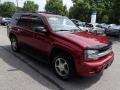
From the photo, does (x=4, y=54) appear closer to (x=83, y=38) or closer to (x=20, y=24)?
(x=20, y=24)

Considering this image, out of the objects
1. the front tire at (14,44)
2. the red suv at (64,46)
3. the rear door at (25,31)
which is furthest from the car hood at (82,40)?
the front tire at (14,44)

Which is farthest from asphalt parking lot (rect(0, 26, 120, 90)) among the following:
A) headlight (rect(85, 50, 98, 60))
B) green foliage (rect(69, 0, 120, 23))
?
green foliage (rect(69, 0, 120, 23))

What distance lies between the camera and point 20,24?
27.1ft

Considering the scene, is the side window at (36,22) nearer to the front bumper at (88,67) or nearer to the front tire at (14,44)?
the front tire at (14,44)

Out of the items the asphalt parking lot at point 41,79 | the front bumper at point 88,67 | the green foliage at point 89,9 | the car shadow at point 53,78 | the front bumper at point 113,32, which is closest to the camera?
the front bumper at point 88,67

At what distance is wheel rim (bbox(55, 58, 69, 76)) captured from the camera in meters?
5.62

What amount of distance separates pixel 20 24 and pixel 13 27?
67 centimetres

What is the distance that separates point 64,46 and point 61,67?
65 cm

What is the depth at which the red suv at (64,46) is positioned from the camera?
17.0 ft

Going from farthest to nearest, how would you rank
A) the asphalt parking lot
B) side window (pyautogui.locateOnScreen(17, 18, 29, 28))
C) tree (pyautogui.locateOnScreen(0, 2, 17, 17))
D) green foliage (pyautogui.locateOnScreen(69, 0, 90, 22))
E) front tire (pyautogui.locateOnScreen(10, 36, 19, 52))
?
tree (pyautogui.locateOnScreen(0, 2, 17, 17)) < green foliage (pyautogui.locateOnScreen(69, 0, 90, 22)) < front tire (pyautogui.locateOnScreen(10, 36, 19, 52)) < side window (pyautogui.locateOnScreen(17, 18, 29, 28)) < the asphalt parking lot

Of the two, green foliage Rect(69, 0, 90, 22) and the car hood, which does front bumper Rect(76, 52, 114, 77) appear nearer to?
the car hood

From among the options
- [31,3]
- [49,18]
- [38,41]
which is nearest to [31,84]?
[38,41]

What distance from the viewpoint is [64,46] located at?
5.49 m

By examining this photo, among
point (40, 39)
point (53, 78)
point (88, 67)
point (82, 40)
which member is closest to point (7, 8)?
point (40, 39)
